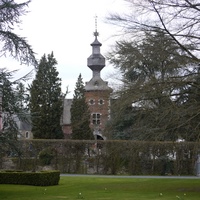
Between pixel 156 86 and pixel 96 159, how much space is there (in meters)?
21.2

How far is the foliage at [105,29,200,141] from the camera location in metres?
18.8

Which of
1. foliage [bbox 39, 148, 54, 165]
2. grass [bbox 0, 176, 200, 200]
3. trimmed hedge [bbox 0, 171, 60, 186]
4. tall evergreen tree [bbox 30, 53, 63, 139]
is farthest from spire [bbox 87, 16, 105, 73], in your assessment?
grass [bbox 0, 176, 200, 200]

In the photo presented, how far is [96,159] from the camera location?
39219mm

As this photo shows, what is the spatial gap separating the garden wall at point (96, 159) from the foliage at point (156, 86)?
1812 centimetres

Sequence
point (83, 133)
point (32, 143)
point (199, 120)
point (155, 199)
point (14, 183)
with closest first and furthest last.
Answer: point (155, 199) < point (199, 120) < point (14, 183) < point (32, 143) < point (83, 133)

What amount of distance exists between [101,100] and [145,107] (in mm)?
2034

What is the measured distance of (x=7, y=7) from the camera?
2008 cm

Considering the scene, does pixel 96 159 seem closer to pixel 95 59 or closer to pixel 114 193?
pixel 114 193

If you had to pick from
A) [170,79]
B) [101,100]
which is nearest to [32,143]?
[101,100]

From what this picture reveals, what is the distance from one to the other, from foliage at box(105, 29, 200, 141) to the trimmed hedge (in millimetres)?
7661

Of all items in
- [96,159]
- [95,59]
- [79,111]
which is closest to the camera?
[96,159]

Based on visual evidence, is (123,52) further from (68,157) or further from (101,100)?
(68,157)

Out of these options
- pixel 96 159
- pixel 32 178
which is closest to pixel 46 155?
pixel 96 159

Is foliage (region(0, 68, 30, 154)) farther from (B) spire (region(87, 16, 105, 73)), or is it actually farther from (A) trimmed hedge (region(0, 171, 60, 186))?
(B) spire (region(87, 16, 105, 73))
